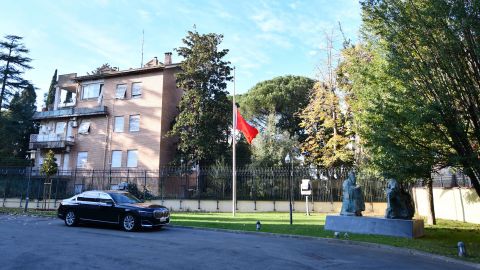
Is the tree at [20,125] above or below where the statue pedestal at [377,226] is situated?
above

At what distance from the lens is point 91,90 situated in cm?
3888

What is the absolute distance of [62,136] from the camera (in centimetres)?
3816

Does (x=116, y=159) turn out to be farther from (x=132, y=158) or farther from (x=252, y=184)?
(x=252, y=184)

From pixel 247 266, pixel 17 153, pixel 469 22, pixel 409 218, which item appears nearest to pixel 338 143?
pixel 409 218

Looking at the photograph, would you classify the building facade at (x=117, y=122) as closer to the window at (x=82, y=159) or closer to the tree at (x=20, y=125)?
the window at (x=82, y=159)

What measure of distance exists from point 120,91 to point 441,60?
3161 cm

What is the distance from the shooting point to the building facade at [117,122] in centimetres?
3512

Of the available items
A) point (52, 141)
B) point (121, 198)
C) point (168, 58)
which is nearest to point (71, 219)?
point (121, 198)

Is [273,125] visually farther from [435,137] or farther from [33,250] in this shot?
[33,250]

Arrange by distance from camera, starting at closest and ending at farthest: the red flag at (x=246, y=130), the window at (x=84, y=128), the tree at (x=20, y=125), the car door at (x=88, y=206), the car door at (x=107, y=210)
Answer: the car door at (x=107, y=210), the car door at (x=88, y=206), the red flag at (x=246, y=130), the window at (x=84, y=128), the tree at (x=20, y=125)

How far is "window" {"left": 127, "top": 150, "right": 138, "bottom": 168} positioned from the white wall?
2366 centimetres

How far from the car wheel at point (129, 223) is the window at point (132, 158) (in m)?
21.5

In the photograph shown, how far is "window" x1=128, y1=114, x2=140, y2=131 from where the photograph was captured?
3592cm

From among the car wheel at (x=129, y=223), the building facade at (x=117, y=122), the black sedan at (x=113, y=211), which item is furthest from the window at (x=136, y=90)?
the car wheel at (x=129, y=223)
